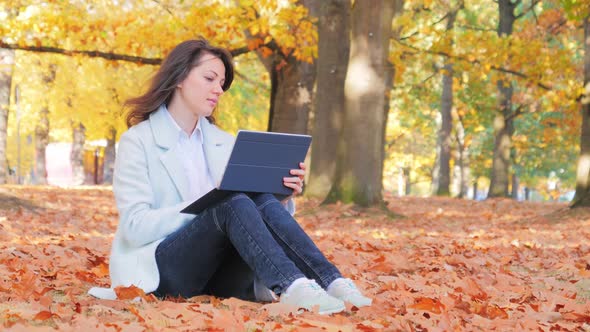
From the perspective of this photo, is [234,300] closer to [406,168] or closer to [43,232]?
[43,232]

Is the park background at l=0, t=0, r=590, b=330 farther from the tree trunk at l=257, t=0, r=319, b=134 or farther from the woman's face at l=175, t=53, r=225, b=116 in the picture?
the woman's face at l=175, t=53, r=225, b=116

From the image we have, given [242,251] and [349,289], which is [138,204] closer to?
[242,251]

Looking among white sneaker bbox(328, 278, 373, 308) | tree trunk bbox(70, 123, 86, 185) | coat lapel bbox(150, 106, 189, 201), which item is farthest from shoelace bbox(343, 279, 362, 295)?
tree trunk bbox(70, 123, 86, 185)

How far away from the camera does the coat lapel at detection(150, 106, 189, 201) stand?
4.45m

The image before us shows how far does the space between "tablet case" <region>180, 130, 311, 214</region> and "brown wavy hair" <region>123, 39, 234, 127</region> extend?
0.69m

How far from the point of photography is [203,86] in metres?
4.62

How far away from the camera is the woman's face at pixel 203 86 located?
4.62 meters

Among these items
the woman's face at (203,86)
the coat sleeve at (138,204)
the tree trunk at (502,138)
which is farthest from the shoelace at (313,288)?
the tree trunk at (502,138)

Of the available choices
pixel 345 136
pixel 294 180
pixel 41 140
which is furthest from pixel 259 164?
pixel 41 140

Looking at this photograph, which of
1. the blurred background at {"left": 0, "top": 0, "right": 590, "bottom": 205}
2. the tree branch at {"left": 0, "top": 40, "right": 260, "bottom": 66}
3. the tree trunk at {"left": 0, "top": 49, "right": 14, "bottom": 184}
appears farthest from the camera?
the tree trunk at {"left": 0, "top": 49, "right": 14, "bottom": 184}

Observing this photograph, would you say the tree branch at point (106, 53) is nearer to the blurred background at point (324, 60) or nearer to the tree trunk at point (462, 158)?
the blurred background at point (324, 60)

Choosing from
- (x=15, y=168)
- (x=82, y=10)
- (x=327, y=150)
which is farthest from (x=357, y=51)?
(x=15, y=168)

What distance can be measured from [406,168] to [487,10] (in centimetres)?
1960

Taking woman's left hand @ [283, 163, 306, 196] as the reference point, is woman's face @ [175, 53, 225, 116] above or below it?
above
